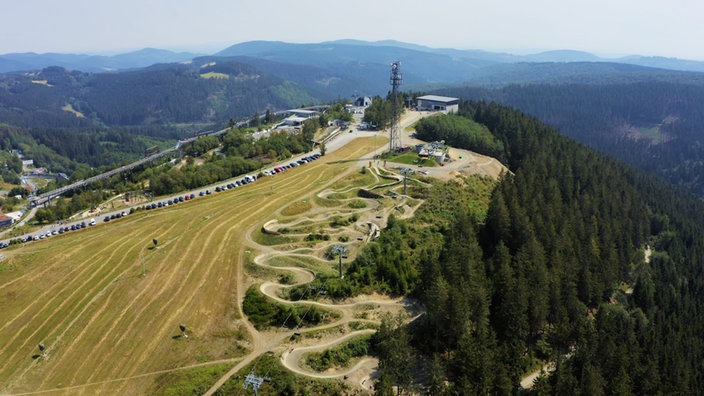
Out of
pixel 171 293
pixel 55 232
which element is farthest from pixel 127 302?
pixel 55 232

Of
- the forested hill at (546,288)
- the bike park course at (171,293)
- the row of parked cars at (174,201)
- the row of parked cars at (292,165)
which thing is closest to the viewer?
the forested hill at (546,288)

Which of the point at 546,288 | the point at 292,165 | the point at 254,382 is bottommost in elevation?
the point at 546,288

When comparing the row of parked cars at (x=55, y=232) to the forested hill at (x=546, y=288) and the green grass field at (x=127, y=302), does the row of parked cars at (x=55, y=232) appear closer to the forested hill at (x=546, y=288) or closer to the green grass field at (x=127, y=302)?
the green grass field at (x=127, y=302)

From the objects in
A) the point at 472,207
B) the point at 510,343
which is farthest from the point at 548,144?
the point at 510,343

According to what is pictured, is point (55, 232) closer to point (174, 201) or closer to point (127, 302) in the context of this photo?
point (174, 201)

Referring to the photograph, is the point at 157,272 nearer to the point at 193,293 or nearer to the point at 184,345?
the point at 193,293

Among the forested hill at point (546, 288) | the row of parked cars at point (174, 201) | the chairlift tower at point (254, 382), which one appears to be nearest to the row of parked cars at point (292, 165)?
the row of parked cars at point (174, 201)

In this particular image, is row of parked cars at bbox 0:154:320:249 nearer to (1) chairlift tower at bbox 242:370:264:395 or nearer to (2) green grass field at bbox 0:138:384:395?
(2) green grass field at bbox 0:138:384:395
